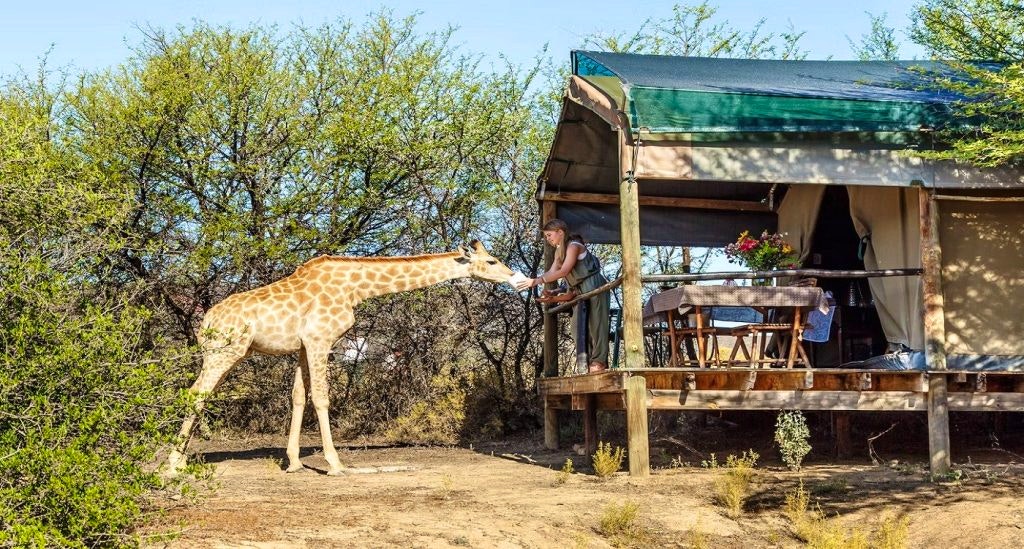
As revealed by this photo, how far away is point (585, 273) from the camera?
35.7ft

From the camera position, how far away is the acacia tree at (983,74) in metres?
8.55

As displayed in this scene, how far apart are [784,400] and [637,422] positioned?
1.35 m

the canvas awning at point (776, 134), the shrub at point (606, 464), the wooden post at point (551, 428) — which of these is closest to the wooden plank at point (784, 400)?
the shrub at point (606, 464)

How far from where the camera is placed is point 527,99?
48.8 feet

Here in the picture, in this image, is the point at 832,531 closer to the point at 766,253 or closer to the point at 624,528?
the point at 624,528

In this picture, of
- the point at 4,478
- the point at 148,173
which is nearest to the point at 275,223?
the point at 148,173

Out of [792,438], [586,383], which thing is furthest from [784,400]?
[586,383]

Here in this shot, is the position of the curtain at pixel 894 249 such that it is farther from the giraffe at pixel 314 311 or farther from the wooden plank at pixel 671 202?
the giraffe at pixel 314 311

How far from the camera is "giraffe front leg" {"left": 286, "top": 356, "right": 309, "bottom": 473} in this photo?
10117 millimetres

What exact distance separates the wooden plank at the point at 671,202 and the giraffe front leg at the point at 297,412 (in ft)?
11.9

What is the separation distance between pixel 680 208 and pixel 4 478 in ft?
30.2

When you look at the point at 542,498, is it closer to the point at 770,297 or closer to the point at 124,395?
the point at 770,297

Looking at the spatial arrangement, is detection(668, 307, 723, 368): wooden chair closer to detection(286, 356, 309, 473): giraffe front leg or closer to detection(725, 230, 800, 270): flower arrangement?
detection(725, 230, 800, 270): flower arrangement

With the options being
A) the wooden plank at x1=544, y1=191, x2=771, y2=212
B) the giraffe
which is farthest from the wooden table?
the wooden plank at x1=544, y1=191, x2=771, y2=212
